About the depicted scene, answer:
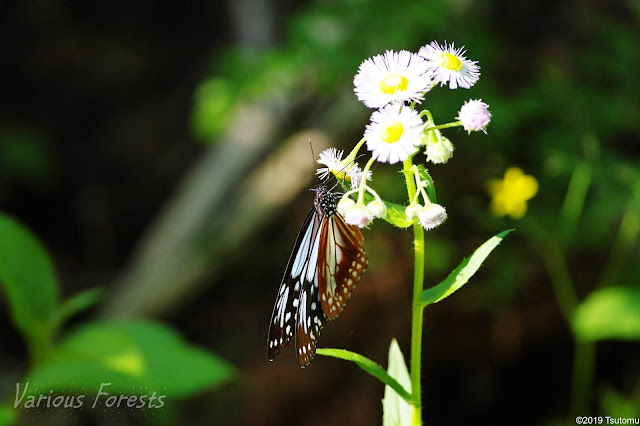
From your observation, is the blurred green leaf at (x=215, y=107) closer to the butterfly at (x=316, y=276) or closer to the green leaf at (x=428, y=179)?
the butterfly at (x=316, y=276)

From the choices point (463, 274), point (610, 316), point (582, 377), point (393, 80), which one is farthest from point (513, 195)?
point (393, 80)

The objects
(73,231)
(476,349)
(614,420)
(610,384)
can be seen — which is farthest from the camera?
(73,231)

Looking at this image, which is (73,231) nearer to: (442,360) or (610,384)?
(442,360)

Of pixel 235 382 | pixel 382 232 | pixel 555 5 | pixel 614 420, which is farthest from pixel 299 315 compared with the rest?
pixel 555 5

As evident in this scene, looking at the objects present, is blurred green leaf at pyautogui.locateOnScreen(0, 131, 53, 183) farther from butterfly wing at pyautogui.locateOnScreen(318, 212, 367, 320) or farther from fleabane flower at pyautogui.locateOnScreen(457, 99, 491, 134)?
fleabane flower at pyautogui.locateOnScreen(457, 99, 491, 134)

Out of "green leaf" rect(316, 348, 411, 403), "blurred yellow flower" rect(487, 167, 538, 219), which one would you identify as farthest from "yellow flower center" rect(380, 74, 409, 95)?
"blurred yellow flower" rect(487, 167, 538, 219)
